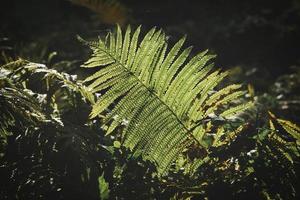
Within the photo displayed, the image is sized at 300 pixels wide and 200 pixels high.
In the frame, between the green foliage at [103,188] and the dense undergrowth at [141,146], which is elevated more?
the dense undergrowth at [141,146]

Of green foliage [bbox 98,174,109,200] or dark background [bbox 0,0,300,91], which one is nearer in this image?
green foliage [bbox 98,174,109,200]

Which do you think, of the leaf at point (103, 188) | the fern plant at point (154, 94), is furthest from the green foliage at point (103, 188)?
the fern plant at point (154, 94)

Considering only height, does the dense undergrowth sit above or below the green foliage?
above

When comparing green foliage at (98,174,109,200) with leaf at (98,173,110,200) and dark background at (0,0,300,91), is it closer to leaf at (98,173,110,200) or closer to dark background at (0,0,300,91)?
leaf at (98,173,110,200)

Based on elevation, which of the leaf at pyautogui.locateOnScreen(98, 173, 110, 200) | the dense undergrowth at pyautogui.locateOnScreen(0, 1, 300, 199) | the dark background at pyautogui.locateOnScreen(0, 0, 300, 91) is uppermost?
the dark background at pyautogui.locateOnScreen(0, 0, 300, 91)

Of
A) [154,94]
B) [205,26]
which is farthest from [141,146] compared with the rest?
[205,26]

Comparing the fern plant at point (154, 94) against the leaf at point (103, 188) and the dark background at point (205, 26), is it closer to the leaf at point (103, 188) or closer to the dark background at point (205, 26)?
the leaf at point (103, 188)

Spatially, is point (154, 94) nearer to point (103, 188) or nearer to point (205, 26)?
point (103, 188)

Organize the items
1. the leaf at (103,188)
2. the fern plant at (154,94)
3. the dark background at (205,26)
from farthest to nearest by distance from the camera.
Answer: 1. the dark background at (205,26)
2. the leaf at (103,188)
3. the fern plant at (154,94)

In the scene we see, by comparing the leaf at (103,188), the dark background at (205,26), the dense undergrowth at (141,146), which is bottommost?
the leaf at (103,188)

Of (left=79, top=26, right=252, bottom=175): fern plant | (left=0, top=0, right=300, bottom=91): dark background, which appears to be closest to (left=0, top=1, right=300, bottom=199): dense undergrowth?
(left=79, top=26, right=252, bottom=175): fern plant

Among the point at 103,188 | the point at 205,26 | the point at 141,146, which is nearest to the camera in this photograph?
the point at 141,146

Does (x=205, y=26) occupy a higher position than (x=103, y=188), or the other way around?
(x=205, y=26)
